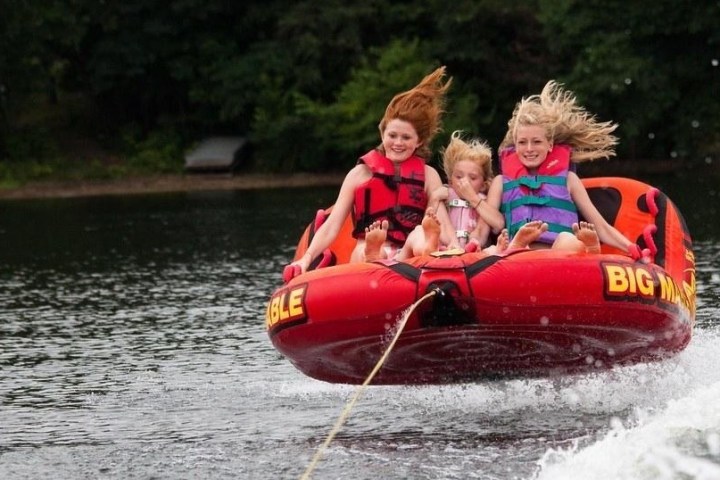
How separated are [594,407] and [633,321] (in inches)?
16.6

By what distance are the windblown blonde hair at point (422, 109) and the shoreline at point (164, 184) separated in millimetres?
18723

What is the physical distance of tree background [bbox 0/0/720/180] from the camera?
27938mm

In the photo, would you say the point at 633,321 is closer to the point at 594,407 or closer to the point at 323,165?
the point at 594,407

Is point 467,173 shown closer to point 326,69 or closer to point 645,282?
point 645,282

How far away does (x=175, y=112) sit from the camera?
32438mm

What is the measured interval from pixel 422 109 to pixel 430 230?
37.7 inches

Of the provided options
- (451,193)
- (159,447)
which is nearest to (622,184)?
(451,193)

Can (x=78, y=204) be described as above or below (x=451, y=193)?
below

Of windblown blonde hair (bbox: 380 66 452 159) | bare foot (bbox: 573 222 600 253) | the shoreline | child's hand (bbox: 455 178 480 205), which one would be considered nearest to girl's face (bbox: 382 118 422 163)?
windblown blonde hair (bbox: 380 66 452 159)

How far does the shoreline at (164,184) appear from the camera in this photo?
26.6 m

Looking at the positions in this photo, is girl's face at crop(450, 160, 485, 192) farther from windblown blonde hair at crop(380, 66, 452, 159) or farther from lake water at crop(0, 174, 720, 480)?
lake water at crop(0, 174, 720, 480)

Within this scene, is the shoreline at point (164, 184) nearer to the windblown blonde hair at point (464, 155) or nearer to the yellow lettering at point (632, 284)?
the windblown blonde hair at point (464, 155)

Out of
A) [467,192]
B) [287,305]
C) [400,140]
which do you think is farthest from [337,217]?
[287,305]

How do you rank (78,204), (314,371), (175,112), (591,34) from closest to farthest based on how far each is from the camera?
(314,371), (78,204), (591,34), (175,112)
